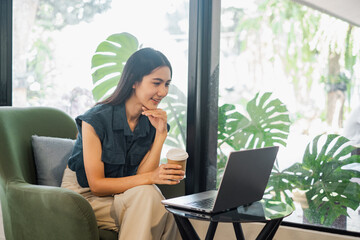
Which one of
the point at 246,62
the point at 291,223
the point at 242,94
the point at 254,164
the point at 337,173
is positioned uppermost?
the point at 246,62

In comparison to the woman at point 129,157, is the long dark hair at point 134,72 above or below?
above

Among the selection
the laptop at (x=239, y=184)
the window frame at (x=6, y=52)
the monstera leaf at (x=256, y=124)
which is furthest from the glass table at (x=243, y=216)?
the window frame at (x=6, y=52)

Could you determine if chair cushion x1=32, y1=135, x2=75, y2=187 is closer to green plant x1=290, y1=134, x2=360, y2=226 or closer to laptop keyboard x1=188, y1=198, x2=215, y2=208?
laptop keyboard x1=188, y1=198, x2=215, y2=208

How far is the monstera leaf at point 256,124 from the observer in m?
2.42

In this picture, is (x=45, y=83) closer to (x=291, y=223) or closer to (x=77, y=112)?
(x=77, y=112)

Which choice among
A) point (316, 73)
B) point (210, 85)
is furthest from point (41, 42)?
point (316, 73)

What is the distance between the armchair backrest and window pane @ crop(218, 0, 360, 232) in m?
0.94

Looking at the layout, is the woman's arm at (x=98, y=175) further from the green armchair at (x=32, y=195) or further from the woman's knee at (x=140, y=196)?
the green armchair at (x=32, y=195)

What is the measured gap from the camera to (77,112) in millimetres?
2883

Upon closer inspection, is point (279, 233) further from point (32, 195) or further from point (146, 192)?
point (32, 195)

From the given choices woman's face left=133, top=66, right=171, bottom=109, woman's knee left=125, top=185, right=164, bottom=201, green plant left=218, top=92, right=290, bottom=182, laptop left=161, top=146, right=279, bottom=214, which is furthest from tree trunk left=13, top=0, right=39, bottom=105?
laptop left=161, top=146, right=279, bottom=214

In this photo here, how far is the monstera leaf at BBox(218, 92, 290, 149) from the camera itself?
2424 mm

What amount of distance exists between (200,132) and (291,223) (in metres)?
0.73

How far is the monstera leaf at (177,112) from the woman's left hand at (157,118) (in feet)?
1.59
